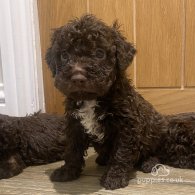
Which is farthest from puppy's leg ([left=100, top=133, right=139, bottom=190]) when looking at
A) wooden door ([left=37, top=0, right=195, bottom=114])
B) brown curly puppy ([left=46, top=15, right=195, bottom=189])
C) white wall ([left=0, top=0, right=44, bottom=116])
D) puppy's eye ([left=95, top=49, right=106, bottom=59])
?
white wall ([left=0, top=0, right=44, bottom=116])

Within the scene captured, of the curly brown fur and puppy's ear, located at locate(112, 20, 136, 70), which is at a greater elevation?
puppy's ear, located at locate(112, 20, 136, 70)

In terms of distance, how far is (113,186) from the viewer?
1.64 m

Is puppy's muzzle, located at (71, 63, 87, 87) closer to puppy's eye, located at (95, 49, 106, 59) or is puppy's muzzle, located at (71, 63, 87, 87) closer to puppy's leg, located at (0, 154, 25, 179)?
puppy's eye, located at (95, 49, 106, 59)

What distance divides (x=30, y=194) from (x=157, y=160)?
2.20 feet

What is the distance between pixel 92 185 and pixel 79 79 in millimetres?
539

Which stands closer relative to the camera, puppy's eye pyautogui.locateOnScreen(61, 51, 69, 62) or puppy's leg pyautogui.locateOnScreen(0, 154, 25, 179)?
puppy's eye pyautogui.locateOnScreen(61, 51, 69, 62)

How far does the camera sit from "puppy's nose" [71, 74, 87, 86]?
1.49 m

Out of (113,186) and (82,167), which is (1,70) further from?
(113,186)

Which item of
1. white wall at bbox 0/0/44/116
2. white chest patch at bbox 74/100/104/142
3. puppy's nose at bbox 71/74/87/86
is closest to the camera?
puppy's nose at bbox 71/74/87/86

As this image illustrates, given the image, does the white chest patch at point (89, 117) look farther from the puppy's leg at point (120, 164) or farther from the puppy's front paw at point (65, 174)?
the puppy's front paw at point (65, 174)

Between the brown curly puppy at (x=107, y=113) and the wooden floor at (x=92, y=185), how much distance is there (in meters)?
0.05

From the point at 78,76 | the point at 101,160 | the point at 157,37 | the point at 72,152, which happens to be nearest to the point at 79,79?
the point at 78,76

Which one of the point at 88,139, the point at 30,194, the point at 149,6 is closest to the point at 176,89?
the point at 149,6

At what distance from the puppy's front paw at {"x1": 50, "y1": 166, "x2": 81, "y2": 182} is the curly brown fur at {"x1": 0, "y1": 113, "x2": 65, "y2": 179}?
0.23 m
